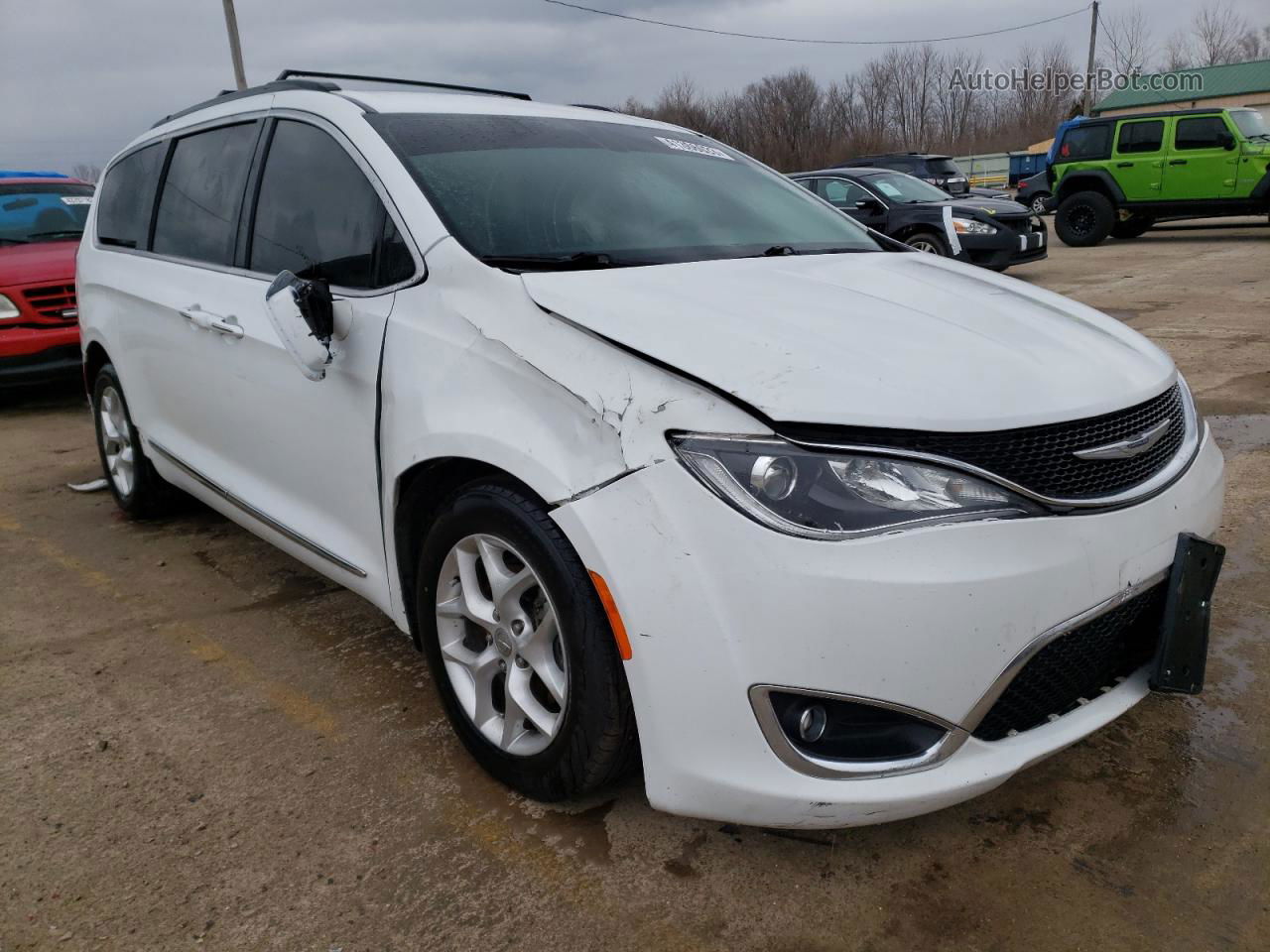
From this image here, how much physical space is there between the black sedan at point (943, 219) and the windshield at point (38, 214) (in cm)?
713

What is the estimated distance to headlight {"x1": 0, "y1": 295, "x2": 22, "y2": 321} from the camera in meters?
6.80

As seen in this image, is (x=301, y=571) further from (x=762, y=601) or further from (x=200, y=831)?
(x=762, y=601)

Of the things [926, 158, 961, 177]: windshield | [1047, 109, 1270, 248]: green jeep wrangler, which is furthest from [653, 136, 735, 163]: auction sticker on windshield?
[926, 158, 961, 177]: windshield

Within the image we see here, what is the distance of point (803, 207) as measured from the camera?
10.7 feet

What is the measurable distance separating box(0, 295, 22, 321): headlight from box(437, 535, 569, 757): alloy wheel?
605 cm

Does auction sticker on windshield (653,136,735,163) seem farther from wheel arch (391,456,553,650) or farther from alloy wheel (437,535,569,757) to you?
alloy wheel (437,535,569,757)

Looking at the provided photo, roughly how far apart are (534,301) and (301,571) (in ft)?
7.14

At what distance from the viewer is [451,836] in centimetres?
219

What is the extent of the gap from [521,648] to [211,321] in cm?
167

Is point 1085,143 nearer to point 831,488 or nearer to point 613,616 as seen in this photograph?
point 831,488

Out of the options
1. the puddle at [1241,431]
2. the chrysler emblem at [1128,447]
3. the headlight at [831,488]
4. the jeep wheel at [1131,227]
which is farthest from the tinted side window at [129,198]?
the jeep wheel at [1131,227]

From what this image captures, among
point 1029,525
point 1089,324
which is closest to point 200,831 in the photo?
point 1029,525

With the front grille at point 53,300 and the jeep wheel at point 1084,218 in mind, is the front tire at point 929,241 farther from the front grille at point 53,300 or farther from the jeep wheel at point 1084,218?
the front grille at point 53,300

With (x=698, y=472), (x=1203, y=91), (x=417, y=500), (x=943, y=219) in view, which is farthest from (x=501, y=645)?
(x=1203, y=91)
